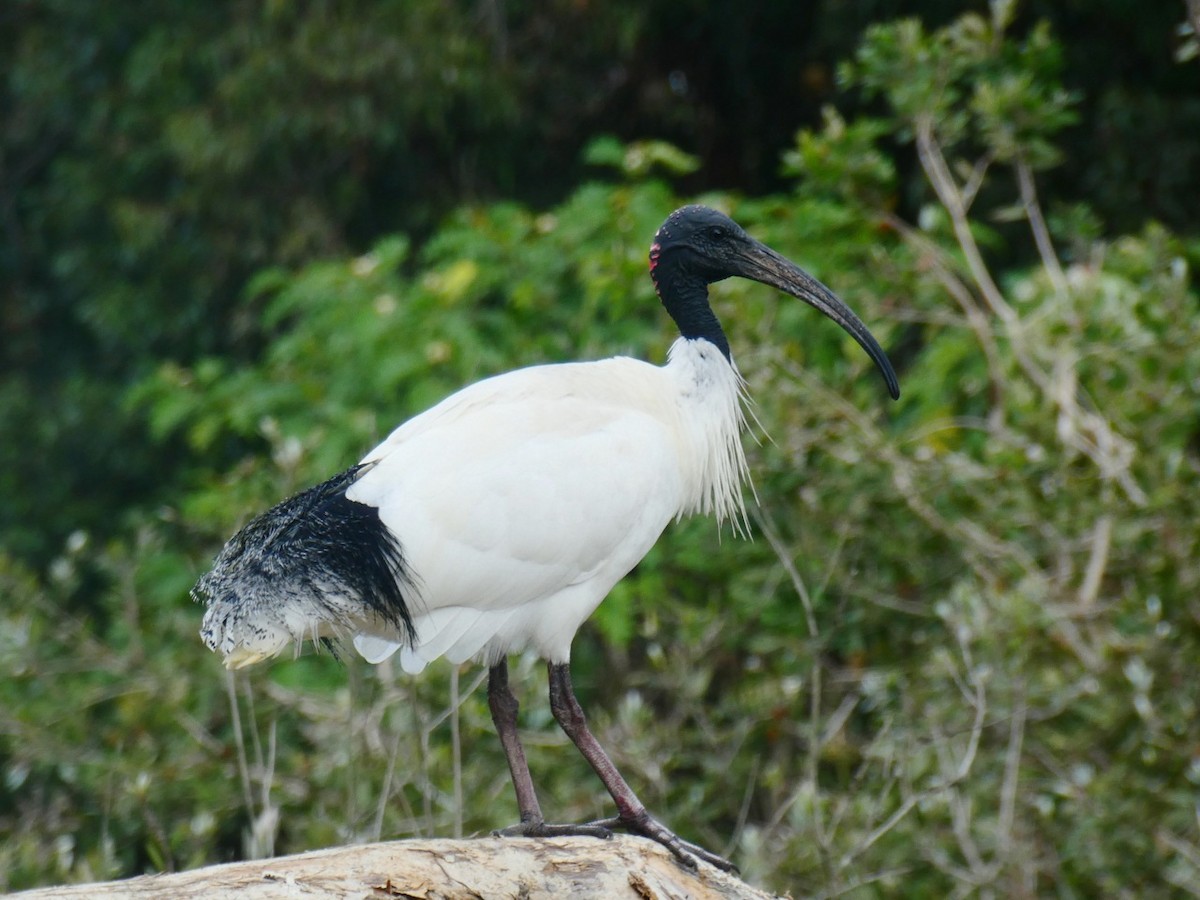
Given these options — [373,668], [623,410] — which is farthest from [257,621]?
[373,668]

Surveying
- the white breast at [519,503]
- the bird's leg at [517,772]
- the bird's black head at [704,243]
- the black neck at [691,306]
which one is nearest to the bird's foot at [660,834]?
the bird's leg at [517,772]

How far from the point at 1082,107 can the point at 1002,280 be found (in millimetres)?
1259

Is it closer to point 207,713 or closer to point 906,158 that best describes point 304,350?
point 207,713

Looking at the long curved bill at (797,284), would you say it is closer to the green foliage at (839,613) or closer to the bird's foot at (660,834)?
the green foliage at (839,613)

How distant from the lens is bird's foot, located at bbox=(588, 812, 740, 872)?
15.1ft

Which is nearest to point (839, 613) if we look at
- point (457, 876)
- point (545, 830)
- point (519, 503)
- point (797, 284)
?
point (797, 284)

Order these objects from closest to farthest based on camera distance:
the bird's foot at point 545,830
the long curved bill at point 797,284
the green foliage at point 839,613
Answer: the bird's foot at point 545,830 < the long curved bill at point 797,284 < the green foliage at point 839,613

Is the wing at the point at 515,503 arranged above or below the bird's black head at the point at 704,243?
below

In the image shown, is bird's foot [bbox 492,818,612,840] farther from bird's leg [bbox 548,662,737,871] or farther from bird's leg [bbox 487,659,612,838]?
bird's leg [bbox 548,662,737,871]

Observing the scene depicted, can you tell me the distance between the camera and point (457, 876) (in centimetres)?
397

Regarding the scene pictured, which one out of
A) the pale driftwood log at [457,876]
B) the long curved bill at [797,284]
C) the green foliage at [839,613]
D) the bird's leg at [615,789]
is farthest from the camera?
the green foliage at [839,613]

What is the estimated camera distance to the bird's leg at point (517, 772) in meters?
4.55

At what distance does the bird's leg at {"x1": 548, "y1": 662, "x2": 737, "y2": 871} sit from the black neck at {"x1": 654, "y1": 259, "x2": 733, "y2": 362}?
107 centimetres

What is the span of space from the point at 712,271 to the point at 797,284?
0.25 m
